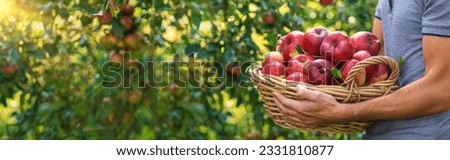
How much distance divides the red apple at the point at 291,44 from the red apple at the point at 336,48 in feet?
0.21

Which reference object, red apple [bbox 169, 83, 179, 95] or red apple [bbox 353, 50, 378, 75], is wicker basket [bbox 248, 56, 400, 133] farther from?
red apple [bbox 169, 83, 179, 95]

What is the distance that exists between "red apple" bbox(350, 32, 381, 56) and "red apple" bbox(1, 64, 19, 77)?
133 cm

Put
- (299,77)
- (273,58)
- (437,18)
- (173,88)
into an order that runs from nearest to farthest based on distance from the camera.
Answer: (437,18), (299,77), (273,58), (173,88)

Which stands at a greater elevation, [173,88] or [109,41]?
[109,41]

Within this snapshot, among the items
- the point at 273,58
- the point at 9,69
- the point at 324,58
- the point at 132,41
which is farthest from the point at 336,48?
the point at 9,69

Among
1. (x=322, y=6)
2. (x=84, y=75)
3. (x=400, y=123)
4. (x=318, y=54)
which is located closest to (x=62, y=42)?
(x=84, y=75)

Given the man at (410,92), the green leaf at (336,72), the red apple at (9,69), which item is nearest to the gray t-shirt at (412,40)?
the man at (410,92)

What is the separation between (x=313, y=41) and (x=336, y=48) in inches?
2.4

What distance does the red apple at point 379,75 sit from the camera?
1.74 metres

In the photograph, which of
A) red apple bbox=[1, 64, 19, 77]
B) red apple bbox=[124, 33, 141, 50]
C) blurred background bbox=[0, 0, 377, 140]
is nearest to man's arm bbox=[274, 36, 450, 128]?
blurred background bbox=[0, 0, 377, 140]

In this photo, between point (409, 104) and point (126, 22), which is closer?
point (409, 104)

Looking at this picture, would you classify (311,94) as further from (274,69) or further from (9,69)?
(9,69)

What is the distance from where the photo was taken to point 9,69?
2781mm

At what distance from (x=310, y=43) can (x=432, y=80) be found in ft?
0.96
